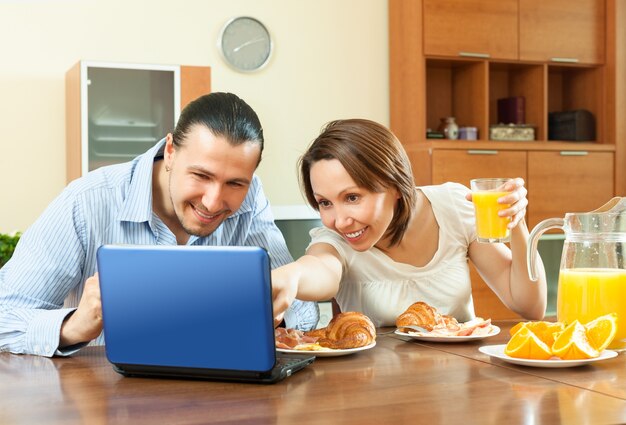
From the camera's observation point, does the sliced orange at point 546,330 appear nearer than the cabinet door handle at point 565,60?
Yes

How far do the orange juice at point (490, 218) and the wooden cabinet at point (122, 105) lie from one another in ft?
8.44

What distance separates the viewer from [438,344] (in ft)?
5.35

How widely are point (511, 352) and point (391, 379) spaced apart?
23 cm

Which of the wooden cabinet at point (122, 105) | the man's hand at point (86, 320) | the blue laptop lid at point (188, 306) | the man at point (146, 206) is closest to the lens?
the blue laptop lid at point (188, 306)

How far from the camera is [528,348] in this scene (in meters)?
1.35

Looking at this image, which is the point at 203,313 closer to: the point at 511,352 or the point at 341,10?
the point at 511,352

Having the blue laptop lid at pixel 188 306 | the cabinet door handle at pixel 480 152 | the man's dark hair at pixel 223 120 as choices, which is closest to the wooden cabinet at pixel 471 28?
the cabinet door handle at pixel 480 152

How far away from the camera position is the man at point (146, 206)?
5.80 feet

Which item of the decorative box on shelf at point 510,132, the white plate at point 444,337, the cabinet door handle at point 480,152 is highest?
the decorative box on shelf at point 510,132

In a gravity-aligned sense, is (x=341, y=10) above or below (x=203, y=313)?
above

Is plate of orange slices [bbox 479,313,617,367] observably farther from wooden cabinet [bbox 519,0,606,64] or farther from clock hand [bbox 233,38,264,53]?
wooden cabinet [bbox 519,0,606,64]

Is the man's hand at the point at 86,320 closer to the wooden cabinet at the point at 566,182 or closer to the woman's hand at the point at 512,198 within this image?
the woman's hand at the point at 512,198

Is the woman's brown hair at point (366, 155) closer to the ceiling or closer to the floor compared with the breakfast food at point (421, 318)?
closer to the ceiling

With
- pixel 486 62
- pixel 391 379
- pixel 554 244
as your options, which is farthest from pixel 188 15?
pixel 391 379
